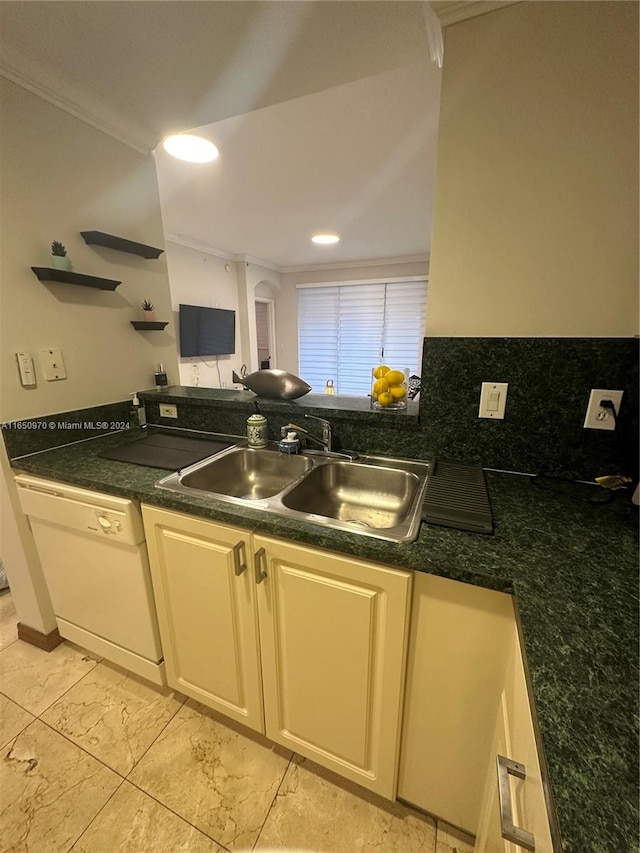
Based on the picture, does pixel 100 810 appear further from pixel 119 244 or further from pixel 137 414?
pixel 119 244

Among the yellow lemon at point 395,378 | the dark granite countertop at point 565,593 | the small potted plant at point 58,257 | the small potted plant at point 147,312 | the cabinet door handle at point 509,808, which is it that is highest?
the small potted plant at point 58,257

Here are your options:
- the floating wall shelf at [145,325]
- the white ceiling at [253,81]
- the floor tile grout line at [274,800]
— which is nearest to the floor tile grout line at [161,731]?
the floor tile grout line at [274,800]

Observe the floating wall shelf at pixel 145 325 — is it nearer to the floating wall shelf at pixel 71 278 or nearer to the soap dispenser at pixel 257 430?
the floating wall shelf at pixel 71 278

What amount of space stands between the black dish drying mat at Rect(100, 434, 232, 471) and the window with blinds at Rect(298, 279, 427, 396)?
404cm

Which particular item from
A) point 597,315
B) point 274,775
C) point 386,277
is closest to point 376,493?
point 597,315

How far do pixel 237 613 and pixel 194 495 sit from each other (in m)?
0.38

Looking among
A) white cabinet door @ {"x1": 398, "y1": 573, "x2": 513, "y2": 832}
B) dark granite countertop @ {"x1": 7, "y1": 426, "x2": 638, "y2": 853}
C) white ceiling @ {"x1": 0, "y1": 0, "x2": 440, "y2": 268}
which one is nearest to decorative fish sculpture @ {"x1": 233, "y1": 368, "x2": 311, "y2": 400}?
dark granite countertop @ {"x1": 7, "y1": 426, "x2": 638, "y2": 853}

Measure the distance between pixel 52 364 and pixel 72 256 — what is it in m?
0.47

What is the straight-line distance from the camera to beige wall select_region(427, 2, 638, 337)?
871 millimetres

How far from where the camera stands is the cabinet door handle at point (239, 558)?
0.98m

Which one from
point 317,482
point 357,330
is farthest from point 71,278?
point 357,330

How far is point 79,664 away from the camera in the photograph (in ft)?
4.96

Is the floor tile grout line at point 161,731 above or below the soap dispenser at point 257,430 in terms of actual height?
below

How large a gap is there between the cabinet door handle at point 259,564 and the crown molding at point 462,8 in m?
1.53
